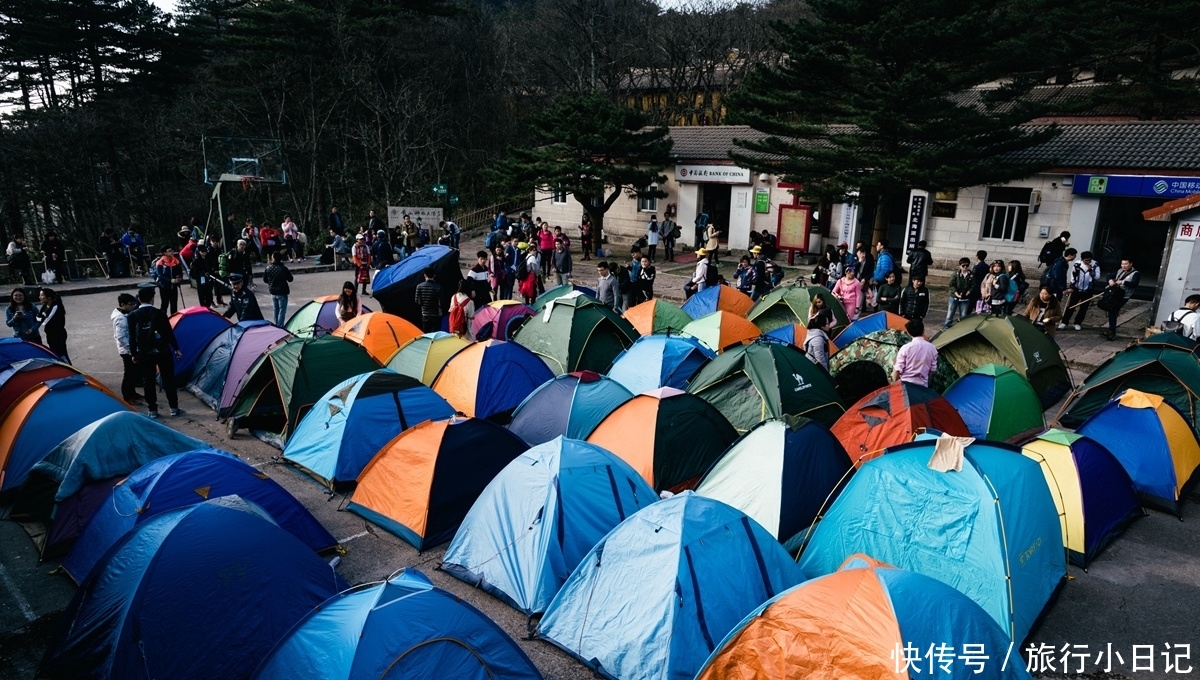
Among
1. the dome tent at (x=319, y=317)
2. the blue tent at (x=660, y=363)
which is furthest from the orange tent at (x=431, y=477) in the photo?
the dome tent at (x=319, y=317)

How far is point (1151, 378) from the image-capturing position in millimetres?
9195

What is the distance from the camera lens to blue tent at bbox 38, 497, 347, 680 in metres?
4.82

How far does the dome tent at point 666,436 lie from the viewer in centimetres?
754

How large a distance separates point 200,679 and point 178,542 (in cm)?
93

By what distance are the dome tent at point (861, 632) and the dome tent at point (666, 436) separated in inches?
121

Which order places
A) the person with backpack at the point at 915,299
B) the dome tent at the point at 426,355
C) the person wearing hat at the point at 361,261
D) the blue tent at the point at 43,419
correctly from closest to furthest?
the blue tent at the point at 43,419, the dome tent at the point at 426,355, the person with backpack at the point at 915,299, the person wearing hat at the point at 361,261

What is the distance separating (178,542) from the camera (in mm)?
5051

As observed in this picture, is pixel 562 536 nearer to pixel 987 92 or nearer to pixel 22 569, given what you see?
pixel 22 569

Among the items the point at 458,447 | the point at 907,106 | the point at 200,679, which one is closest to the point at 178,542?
the point at 200,679

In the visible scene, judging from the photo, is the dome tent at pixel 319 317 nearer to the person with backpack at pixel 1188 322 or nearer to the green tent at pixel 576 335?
the green tent at pixel 576 335

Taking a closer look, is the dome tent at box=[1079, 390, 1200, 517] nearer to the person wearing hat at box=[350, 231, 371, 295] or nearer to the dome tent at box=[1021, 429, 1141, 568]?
the dome tent at box=[1021, 429, 1141, 568]

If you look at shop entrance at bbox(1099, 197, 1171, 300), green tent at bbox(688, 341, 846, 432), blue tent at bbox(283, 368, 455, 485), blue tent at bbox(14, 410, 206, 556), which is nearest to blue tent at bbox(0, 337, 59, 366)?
blue tent at bbox(14, 410, 206, 556)

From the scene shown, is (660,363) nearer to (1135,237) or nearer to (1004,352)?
(1004,352)

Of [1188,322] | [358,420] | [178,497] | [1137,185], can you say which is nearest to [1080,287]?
[1188,322]
